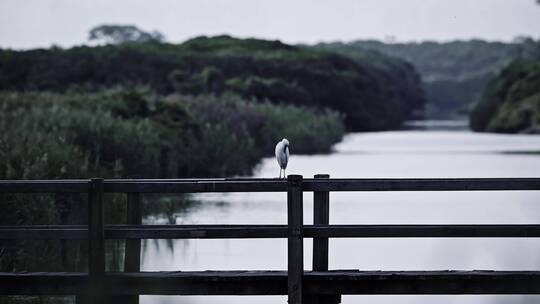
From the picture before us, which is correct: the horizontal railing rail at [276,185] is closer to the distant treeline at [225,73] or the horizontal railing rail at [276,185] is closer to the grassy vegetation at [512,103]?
the distant treeline at [225,73]

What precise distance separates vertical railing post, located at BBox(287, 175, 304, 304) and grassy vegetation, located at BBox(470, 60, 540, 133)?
2843 inches

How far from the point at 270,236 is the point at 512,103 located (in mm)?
78891

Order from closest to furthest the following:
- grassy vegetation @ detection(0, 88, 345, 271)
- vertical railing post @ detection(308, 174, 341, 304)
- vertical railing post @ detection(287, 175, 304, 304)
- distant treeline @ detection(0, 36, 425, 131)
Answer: vertical railing post @ detection(287, 175, 304, 304) < vertical railing post @ detection(308, 174, 341, 304) < grassy vegetation @ detection(0, 88, 345, 271) < distant treeline @ detection(0, 36, 425, 131)

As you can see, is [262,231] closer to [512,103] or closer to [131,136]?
[131,136]

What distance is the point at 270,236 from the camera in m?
13.0

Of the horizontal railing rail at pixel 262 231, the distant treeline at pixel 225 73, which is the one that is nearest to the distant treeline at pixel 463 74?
the distant treeline at pixel 225 73

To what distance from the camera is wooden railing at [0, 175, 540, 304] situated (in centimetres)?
1300

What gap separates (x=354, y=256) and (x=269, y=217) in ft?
19.2

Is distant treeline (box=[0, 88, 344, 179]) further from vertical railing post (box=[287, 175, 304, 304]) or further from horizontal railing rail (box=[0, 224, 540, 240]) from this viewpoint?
vertical railing post (box=[287, 175, 304, 304])

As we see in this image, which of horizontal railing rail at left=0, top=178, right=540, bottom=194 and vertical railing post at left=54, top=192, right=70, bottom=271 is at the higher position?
horizontal railing rail at left=0, top=178, right=540, bottom=194

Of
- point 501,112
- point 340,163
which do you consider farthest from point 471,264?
point 501,112

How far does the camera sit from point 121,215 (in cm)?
2169

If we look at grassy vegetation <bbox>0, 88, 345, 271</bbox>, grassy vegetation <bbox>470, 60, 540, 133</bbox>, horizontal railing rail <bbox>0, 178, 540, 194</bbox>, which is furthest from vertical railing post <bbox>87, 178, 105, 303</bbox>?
grassy vegetation <bbox>470, 60, 540, 133</bbox>

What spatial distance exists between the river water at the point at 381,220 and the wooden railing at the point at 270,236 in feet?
12.0
